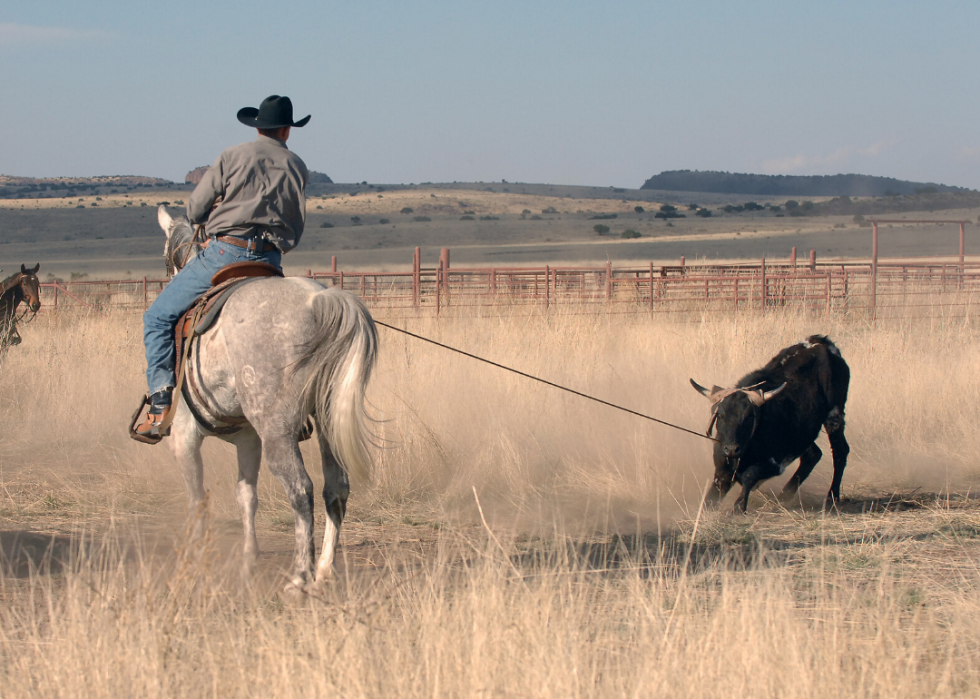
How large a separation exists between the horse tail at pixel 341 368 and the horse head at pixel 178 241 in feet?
3.69

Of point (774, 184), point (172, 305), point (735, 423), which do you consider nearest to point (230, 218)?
point (172, 305)

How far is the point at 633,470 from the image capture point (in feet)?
24.1

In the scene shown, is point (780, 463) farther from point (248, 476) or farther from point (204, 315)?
point (204, 315)

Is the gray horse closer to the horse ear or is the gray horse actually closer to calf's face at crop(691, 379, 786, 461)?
the horse ear

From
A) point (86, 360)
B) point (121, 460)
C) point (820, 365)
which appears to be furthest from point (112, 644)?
point (86, 360)

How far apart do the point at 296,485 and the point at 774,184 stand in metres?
186

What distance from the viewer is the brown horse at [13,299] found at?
10266 millimetres

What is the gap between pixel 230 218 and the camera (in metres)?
4.54

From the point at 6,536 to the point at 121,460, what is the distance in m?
1.85

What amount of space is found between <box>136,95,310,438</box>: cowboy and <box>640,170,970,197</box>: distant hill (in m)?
170

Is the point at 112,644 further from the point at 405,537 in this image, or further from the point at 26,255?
the point at 26,255

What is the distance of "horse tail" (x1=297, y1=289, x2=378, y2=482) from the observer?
420cm

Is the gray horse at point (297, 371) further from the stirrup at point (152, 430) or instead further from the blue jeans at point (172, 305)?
the stirrup at point (152, 430)

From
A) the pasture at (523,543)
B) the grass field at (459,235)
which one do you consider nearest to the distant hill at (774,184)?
the grass field at (459,235)
